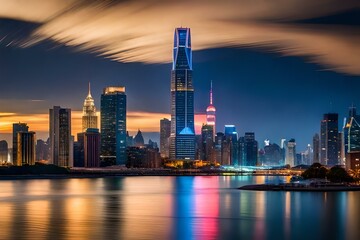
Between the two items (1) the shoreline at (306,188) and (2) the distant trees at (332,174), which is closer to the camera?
(1) the shoreline at (306,188)

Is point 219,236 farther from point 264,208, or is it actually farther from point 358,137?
point 358,137

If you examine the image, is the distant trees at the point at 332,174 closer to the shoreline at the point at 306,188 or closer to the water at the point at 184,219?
the shoreline at the point at 306,188

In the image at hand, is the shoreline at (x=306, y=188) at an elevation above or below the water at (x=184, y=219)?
below

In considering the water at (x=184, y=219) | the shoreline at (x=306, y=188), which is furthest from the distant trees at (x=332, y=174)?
the water at (x=184, y=219)

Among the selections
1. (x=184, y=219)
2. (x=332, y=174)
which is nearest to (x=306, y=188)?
(x=332, y=174)

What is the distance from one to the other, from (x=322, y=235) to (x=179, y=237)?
8.32m

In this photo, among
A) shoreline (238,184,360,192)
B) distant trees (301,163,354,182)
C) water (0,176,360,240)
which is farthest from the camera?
distant trees (301,163,354,182)

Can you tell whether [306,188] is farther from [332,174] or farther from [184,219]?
[184,219]

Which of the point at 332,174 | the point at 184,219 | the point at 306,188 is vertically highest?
the point at 332,174

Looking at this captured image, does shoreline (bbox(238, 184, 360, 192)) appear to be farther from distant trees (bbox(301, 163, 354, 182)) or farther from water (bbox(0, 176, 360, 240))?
water (bbox(0, 176, 360, 240))

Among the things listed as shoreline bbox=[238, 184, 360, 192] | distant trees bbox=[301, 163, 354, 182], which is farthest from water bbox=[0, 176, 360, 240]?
distant trees bbox=[301, 163, 354, 182]

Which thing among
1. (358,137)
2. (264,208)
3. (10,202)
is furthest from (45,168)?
(264,208)

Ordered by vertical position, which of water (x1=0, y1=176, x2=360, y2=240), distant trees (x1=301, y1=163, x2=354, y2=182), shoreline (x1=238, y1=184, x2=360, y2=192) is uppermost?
distant trees (x1=301, y1=163, x2=354, y2=182)

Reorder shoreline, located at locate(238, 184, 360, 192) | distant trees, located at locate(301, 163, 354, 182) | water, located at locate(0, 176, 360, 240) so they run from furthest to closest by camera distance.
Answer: distant trees, located at locate(301, 163, 354, 182) → shoreline, located at locate(238, 184, 360, 192) → water, located at locate(0, 176, 360, 240)
